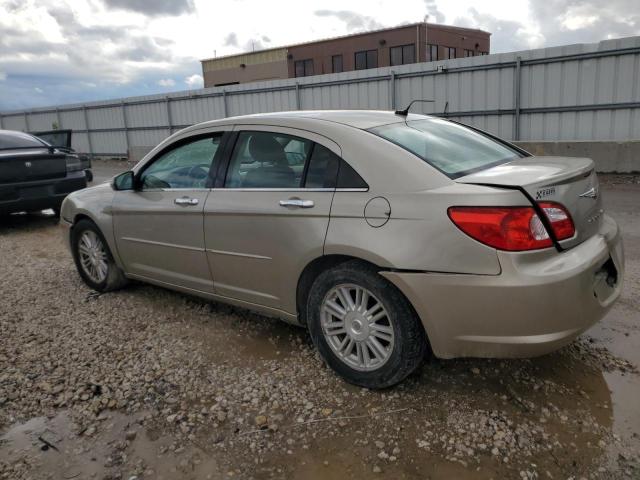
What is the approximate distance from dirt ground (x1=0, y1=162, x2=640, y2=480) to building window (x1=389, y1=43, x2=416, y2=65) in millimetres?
34122

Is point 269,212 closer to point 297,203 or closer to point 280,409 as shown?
point 297,203

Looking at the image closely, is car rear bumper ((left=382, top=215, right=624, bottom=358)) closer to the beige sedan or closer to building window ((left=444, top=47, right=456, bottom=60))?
the beige sedan

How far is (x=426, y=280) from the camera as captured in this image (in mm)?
2719

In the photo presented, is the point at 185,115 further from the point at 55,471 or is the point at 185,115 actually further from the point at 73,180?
the point at 55,471

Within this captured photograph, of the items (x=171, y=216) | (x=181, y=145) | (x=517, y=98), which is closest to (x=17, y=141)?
(x=181, y=145)

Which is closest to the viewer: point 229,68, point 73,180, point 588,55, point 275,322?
point 275,322

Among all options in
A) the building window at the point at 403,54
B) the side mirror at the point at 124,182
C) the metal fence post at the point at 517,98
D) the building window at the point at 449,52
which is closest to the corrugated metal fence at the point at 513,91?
the metal fence post at the point at 517,98

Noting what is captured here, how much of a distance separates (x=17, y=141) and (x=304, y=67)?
3372 centimetres

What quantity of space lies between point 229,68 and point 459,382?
45.3 m

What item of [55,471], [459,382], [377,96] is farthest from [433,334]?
[377,96]

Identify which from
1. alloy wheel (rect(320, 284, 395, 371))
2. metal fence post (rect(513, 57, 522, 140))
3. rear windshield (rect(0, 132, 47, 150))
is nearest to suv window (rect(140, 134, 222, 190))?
alloy wheel (rect(320, 284, 395, 371))

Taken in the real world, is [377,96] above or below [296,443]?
above

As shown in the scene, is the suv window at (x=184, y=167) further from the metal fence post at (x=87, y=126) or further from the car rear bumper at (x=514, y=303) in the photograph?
the metal fence post at (x=87, y=126)

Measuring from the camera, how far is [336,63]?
129 feet
